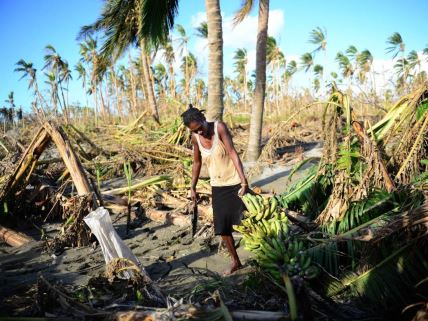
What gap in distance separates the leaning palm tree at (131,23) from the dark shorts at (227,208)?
608cm

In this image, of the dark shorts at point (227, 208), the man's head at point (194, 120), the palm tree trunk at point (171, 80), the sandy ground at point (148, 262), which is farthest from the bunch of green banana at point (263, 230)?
the palm tree trunk at point (171, 80)

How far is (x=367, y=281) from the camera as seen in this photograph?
2.66 meters

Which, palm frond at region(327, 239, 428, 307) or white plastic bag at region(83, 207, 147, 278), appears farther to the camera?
white plastic bag at region(83, 207, 147, 278)

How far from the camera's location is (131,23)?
11766 mm

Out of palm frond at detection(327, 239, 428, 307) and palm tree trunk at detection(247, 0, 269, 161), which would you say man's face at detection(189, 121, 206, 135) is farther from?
palm tree trunk at detection(247, 0, 269, 161)

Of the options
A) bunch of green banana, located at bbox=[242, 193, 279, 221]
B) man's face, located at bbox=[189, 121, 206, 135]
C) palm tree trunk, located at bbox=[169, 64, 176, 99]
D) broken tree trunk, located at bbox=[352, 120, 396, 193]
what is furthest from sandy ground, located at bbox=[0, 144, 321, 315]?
palm tree trunk, located at bbox=[169, 64, 176, 99]

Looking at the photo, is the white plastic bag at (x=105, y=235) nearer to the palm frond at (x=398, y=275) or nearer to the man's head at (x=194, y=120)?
the man's head at (x=194, y=120)

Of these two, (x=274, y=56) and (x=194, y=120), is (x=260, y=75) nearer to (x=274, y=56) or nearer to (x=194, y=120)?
(x=194, y=120)

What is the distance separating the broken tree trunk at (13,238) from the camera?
18.0 feet

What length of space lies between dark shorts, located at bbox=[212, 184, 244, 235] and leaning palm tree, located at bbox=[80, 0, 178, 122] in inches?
239

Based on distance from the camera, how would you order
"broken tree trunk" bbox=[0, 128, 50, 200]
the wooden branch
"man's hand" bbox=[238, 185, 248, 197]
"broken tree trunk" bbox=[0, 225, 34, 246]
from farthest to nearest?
the wooden branch < "broken tree trunk" bbox=[0, 225, 34, 246] < "broken tree trunk" bbox=[0, 128, 50, 200] < "man's hand" bbox=[238, 185, 248, 197]

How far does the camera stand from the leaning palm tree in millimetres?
→ 8484

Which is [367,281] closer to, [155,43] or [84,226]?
[84,226]

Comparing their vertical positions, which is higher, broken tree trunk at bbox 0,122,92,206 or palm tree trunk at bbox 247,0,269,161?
palm tree trunk at bbox 247,0,269,161
